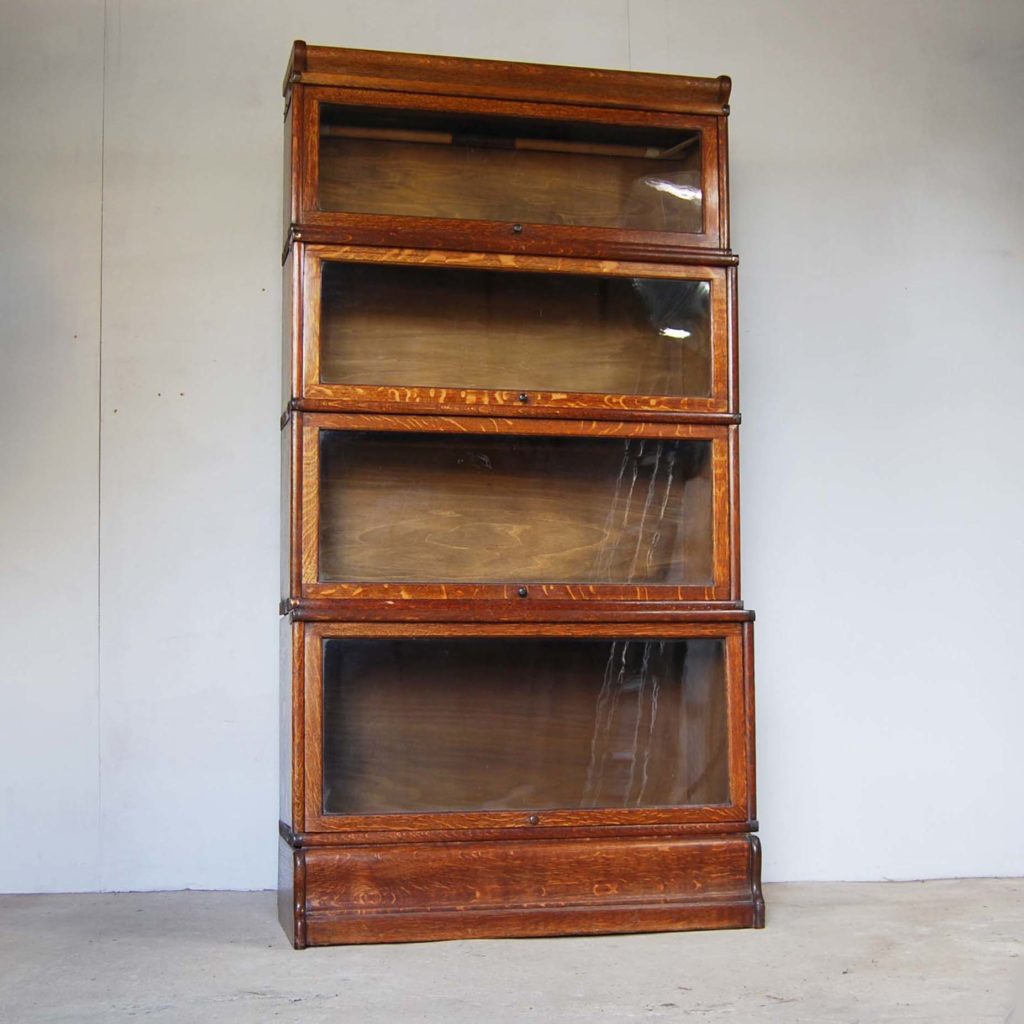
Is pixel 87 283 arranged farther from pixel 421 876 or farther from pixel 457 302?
pixel 421 876

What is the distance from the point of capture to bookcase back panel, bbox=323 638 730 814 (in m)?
2.76

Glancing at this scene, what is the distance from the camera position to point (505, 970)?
240 cm

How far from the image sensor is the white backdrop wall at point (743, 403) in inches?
121

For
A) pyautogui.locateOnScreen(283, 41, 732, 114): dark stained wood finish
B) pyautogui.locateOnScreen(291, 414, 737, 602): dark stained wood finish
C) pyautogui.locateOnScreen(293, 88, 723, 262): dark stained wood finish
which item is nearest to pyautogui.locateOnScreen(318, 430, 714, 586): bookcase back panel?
pyautogui.locateOnScreen(291, 414, 737, 602): dark stained wood finish

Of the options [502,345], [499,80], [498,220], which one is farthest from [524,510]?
[499,80]

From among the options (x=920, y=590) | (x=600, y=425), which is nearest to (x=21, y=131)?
(x=600, y=425)

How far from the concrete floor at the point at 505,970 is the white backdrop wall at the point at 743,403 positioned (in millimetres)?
329

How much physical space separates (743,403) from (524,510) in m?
0.67

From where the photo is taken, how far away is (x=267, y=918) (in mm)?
2805

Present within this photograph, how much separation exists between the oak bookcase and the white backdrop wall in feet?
0.92

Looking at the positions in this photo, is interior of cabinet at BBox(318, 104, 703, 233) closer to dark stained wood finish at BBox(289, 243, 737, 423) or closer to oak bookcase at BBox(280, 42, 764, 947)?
oak bookcase at BBox(280, 42, 764, 947)

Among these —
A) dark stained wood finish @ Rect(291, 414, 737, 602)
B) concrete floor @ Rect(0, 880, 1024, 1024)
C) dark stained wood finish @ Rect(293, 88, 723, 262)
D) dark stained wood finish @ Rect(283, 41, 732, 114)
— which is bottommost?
concrete floor @ Rect(0, 880, 1024, 1024)

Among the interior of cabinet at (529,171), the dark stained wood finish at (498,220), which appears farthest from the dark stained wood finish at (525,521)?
the interior of cabinet at (529,171)

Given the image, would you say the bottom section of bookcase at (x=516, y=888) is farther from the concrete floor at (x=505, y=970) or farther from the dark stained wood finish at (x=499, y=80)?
the dark stained wood finish at (x=499, y=80)
